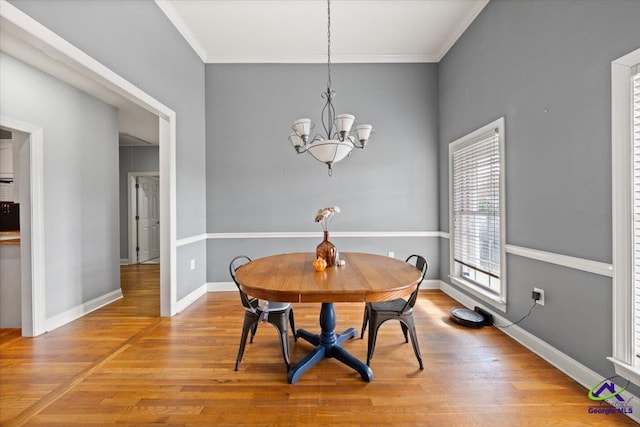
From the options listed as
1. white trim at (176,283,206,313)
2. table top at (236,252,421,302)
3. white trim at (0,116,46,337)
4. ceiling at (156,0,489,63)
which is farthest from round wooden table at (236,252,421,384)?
ceiling at (156,0,489,63)

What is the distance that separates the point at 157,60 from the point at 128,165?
167 inches

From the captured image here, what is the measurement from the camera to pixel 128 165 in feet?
20.0

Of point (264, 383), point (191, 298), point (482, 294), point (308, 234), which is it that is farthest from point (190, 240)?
point (482, 294)

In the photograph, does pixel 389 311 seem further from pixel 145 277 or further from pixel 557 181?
pixel 145 277

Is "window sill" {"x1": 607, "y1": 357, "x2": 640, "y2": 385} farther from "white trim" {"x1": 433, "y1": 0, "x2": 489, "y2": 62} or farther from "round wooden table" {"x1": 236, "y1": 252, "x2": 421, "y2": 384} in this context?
"white trim" {"x1": 433, "y1": 0, "x2": 489, "y2": 62}

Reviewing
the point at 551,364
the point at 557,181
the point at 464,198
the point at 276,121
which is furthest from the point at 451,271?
the point at 276,121

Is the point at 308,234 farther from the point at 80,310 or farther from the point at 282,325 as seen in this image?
the point at 80,310

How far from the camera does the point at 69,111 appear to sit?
3072mm

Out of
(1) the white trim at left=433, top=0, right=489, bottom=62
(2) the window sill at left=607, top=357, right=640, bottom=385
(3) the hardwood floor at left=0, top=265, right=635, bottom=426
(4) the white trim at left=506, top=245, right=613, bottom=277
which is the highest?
(1) the white trim at left=433, top=0, right=489, bottom=62

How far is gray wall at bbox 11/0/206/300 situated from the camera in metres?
1.79

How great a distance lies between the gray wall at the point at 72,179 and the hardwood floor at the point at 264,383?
2.09ft

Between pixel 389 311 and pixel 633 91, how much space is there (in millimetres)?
1868

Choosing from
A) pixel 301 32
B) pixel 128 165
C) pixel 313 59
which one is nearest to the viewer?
pixel 301 32

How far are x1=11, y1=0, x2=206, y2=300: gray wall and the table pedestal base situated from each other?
1.93m
